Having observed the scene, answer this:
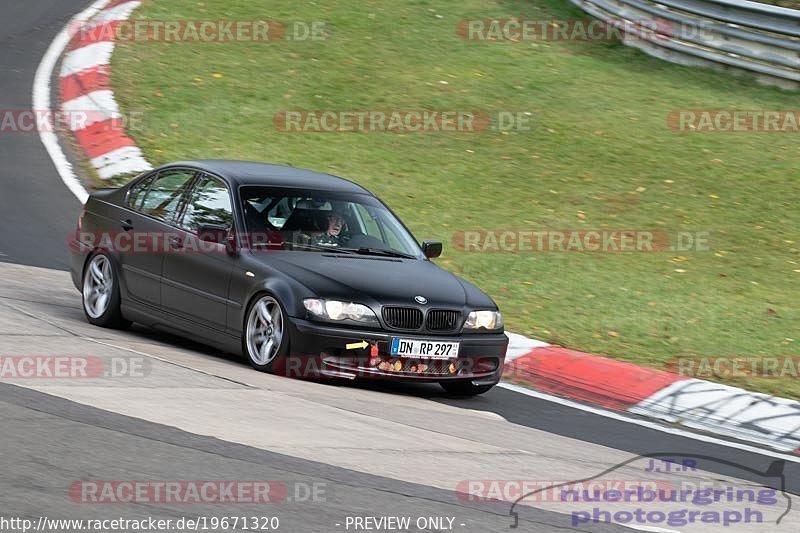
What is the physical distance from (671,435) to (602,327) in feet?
8.62

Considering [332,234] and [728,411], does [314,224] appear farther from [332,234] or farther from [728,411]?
[728,411]

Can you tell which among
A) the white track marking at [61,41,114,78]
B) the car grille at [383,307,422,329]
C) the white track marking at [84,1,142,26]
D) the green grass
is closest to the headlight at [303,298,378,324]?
the car grille at [383,307,422,329]

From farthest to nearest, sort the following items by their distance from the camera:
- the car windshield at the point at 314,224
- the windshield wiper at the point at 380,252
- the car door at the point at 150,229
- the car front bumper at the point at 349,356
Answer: the car door at the point at 150,229, the windshield wiper at the point at 380,252, the car windshield at the point at 314,224, the car front bumper at the point at 349,356

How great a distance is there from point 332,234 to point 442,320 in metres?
1.17

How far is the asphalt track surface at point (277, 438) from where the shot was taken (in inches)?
222

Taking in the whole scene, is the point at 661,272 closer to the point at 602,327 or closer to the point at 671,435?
the point at 602,327

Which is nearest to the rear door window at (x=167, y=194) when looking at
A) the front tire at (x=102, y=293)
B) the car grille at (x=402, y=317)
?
the front tire at (x=102, y=293)

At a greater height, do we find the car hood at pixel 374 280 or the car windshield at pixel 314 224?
the car windshield at pixel 314 224

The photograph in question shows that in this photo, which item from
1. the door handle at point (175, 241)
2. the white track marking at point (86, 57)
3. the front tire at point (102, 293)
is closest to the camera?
the door handle at point (175, 241)

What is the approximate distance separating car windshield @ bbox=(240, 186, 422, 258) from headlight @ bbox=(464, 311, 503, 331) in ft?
2.97

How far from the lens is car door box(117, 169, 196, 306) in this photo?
9625 millimetres

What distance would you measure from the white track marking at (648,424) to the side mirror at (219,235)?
7.49 ft

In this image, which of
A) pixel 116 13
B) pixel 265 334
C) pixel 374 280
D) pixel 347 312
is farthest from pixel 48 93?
pixel 347 312

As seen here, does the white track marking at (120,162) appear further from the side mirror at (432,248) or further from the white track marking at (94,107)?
the side mirror at (432,248)
